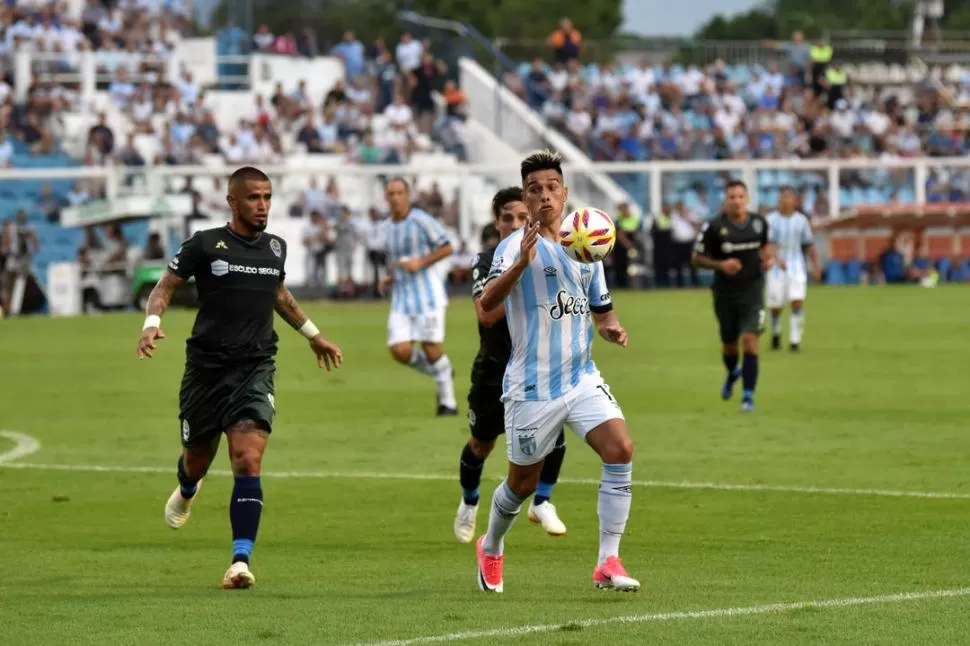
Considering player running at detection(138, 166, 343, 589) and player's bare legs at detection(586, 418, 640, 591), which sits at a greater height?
player running at detection(138, 166, 343, 589)

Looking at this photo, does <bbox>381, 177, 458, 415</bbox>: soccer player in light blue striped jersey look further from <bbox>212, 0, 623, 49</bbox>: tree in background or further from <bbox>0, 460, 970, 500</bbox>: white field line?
<bbox>212, 0, 623, 49</bbox>: tree in background

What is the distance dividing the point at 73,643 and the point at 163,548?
3.09 metres

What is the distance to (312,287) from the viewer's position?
1642 inches

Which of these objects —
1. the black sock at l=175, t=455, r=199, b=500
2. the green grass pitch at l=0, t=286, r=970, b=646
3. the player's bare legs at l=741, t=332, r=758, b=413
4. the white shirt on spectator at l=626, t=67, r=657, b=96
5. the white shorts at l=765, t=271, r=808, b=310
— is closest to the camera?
the green grass pitch at l=0, t=286, r=970, b=646

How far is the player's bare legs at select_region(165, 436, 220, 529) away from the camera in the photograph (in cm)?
1022

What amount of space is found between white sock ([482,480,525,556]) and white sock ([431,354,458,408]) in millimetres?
9653

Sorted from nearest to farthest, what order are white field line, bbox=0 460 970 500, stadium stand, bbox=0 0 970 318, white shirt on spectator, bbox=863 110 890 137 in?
1. white field line, bbox=0 460 970 500
2. stadium stand, bbox=0 0 970 318
3. white shirt on spectator, bbox=863 110 890 137

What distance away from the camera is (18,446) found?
57.1 ft

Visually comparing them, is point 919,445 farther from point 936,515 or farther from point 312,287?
point 312,287

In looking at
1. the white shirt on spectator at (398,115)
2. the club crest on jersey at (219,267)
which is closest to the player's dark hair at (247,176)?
the club crest on jersey at (219,267)

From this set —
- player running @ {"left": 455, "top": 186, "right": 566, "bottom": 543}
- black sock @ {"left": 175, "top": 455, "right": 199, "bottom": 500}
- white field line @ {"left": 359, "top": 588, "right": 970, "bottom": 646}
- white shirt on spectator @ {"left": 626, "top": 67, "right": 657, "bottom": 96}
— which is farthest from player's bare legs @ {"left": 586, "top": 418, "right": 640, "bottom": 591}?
white shirt on spectator @ {"left": 626, "top": 67, "right": 657, "bottom": 96}

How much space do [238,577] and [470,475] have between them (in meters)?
2.40

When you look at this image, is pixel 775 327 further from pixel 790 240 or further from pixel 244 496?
pixel 244 496

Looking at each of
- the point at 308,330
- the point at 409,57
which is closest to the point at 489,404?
the point at 308,330
